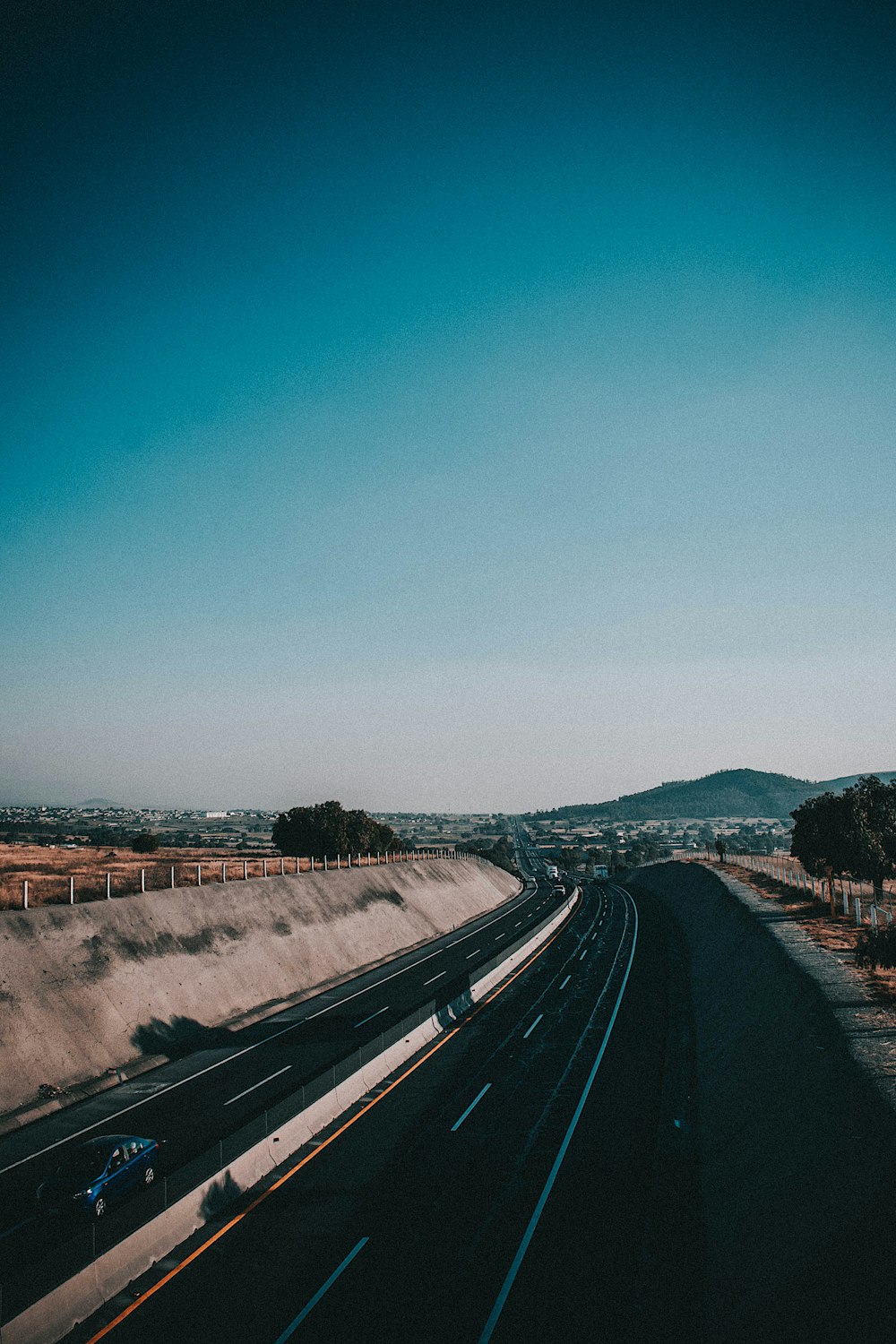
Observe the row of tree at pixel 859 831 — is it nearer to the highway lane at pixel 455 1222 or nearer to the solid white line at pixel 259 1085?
the highway lane at pixel 455 1222

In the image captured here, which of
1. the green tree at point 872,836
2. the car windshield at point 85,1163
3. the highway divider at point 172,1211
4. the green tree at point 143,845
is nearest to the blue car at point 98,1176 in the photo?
the car windshield at point 85,1163

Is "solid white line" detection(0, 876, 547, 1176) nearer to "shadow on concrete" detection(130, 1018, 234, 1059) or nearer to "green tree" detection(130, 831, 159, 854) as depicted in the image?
"shadow on concrete" detection(130, 1018, 234, 1059)

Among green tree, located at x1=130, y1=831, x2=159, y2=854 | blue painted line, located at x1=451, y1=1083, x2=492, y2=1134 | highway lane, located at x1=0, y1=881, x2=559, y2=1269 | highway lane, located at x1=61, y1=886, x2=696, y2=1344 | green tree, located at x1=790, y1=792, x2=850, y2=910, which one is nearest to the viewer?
highway lane, located at x1=61, y1=886, x2=696, y2=1344

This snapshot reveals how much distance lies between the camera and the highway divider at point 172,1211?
11.8 meters

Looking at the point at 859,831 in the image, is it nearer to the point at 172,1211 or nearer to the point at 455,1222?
the point at 455,1222

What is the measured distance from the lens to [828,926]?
124 feet

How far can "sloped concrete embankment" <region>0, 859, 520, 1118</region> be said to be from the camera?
25328 millimetres

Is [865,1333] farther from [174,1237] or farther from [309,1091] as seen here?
[309,1091]

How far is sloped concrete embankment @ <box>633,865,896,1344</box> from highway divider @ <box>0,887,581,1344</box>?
9.68 m

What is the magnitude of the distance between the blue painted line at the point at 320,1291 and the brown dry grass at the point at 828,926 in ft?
55.5

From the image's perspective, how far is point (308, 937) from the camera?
43.7m

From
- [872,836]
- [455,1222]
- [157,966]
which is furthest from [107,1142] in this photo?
[872,836]

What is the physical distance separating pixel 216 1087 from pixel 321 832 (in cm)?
5888

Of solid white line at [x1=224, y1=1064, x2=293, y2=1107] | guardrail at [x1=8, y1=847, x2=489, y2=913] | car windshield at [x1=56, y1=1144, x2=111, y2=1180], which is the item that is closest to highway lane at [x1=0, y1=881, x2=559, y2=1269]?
solid white line at [x1=224, y1=1064, x2=293, y2=1107]
